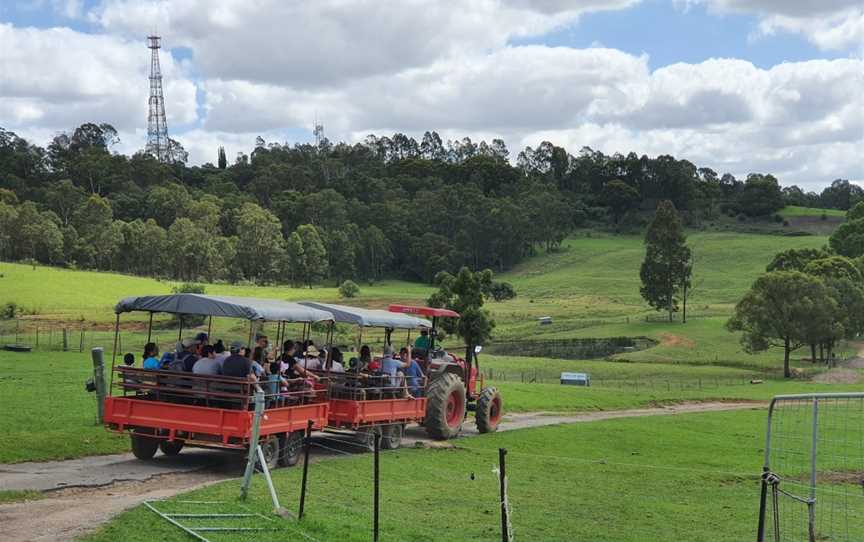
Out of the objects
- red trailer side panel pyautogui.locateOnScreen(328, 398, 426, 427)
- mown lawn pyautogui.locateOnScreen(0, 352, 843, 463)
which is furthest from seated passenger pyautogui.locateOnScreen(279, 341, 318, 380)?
mown lawn pyautogui.locateOnScreen(0, 352, 843, 463)

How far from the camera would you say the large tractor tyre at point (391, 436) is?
23.4m

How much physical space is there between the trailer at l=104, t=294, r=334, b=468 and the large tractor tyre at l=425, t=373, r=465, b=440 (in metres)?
6.10

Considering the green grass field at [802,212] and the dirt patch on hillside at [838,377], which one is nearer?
the dirt patch on hillside at [838,377]

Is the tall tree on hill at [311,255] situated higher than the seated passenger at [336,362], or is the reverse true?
the tall tree on hill at [311,255]

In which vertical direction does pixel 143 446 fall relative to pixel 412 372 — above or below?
below

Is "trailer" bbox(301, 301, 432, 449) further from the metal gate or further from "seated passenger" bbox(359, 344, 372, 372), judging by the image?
the metal gate

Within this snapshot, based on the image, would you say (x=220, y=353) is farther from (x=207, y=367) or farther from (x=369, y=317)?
(x=369, y=317)

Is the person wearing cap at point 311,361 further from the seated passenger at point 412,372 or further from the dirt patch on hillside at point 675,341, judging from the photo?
the dirt patch on hillside at point 675,341

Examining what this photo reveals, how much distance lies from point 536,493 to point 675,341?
6486 cm

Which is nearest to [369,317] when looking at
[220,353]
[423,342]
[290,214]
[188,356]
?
[423,342]

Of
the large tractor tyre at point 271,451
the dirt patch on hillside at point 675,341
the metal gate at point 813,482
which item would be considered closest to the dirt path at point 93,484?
the large tractor tyre at point 271,451

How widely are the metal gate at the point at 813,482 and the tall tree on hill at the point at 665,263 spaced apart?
188 ft

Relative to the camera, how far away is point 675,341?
81.0 m

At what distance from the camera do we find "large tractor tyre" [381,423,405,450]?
23.4 m
